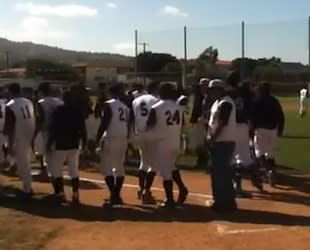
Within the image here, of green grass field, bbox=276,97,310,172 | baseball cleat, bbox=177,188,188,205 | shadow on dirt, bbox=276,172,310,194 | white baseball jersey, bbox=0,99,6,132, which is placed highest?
white baseball jersey, bbox=0,99,6,132

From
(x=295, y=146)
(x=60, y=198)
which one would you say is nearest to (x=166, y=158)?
(x=60, y=198)

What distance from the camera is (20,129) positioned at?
1209 cm

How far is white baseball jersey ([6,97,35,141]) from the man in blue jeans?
123 inches

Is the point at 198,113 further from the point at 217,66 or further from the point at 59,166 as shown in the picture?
the point at 217,66

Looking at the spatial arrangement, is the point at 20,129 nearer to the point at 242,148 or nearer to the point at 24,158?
the point at 24,158

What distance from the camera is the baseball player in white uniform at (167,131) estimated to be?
11.2 m

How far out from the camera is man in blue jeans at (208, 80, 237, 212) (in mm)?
10914

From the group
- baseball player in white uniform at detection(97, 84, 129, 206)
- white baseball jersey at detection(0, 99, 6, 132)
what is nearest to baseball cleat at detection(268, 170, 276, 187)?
baseball player in white uniform at detection(97, 84, 129, 206)

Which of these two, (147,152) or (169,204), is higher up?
(147,152)

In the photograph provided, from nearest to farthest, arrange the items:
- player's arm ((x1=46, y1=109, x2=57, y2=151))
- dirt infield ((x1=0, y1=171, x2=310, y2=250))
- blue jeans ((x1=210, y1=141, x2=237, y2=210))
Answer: dirt infield ((x1=0, y1=171, x2=310, y2=250)) → blue jeans ((x1=210, y1=141, x2=237, y2=210)) → player's arm ((x1=46, y1=109, x2=57, y2=151))

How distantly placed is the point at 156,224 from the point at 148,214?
2.67 feet

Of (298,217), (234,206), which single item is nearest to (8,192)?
(234,206)

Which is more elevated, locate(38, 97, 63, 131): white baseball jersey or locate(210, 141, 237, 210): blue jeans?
locate(38, 97, 63, 131): white baseball jersey

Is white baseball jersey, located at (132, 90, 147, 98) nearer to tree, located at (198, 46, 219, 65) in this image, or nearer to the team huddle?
the team huddle
